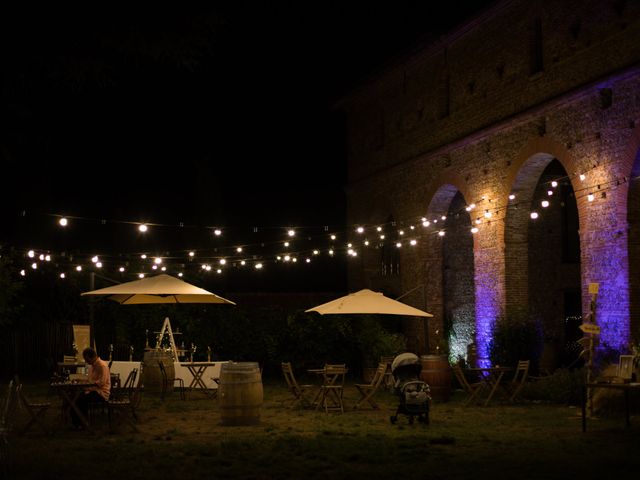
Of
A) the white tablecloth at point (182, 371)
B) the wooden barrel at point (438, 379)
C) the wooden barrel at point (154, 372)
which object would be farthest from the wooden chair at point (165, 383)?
the wooden barrel at point (438, 379)

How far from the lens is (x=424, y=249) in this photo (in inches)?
820

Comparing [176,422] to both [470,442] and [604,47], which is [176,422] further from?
[604,47]

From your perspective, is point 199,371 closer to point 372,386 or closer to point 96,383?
point 372,386

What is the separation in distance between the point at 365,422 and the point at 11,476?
5.31 meters

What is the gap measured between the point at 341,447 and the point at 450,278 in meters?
11.9

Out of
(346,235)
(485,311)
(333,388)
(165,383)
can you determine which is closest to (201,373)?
(165,383)

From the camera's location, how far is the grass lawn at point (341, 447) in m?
7.98

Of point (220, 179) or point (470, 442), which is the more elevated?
point (220, 179)

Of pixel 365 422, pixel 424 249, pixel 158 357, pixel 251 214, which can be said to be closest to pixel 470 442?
pixel 365 422

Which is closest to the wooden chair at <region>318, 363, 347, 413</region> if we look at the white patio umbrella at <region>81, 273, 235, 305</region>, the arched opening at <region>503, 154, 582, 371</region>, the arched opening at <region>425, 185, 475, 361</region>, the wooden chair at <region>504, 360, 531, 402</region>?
the wooden chair at <region>504, 360, 531, 402</region>

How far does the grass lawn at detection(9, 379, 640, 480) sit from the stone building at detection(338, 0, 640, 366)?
389cm

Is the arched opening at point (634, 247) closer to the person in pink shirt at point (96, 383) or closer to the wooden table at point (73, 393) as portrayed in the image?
the person in pink shirt at point (96, 383)

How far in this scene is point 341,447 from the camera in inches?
368

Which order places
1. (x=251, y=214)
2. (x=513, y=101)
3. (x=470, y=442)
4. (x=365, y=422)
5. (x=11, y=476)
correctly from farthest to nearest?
(x=251, y=214)
(x=513, y=101)
(x=365, y=422)
(x=470, y=442)
(x=11, y=476)
